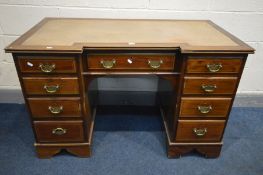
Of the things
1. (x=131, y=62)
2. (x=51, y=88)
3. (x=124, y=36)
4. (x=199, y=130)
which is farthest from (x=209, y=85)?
(x=51, y=88)

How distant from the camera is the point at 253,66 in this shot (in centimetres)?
189

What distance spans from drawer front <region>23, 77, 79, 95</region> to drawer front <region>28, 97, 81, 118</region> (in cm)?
5

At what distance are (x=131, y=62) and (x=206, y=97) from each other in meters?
0.48

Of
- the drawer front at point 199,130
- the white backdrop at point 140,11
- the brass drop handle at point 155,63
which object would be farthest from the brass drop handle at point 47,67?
the drawer front at point 199,130

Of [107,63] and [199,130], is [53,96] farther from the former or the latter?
[199,130]

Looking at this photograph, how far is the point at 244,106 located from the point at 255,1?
0.92 metres

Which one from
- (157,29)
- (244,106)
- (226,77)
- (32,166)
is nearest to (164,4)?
(157,29)

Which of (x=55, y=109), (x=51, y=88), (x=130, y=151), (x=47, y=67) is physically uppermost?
(x=47, y=67)

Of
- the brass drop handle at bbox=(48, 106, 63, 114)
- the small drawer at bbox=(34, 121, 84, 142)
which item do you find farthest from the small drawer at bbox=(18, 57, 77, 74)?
the small drawer at bbox=(34, 121, 84, 142)

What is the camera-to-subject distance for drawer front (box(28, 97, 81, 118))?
128cm

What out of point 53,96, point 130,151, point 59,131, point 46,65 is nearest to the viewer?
point 46,65

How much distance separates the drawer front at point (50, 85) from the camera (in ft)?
3.97

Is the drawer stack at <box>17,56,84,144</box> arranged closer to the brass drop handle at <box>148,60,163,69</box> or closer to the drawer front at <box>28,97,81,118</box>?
the drawer front at <box>28,97,81,118</box>

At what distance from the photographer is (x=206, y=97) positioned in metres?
1.30
